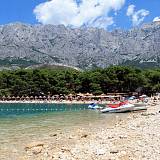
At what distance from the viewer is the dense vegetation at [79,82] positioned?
128625 millimetres

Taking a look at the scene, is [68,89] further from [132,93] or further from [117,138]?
[117,138]

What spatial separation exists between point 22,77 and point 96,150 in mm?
122128

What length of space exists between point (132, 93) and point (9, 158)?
11214cm

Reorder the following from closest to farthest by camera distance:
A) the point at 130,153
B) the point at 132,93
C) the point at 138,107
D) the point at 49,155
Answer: the point at 130,153
the point at 49,155
the point at 138,107
the point at 132,93

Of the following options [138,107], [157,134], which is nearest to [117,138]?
[157,134]

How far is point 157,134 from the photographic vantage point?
23.7 m

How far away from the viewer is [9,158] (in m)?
19.7

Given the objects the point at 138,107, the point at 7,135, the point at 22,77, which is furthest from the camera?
the point at 22,77

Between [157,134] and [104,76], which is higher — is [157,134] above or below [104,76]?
below

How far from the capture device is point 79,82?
5276 inches

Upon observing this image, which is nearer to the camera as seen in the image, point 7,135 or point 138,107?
point 7,135

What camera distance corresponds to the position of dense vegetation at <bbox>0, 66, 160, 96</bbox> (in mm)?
→ 128625

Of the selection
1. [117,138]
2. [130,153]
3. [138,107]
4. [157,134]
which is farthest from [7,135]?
[138,107]

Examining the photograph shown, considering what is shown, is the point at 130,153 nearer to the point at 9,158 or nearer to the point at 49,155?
the point at 49,155
